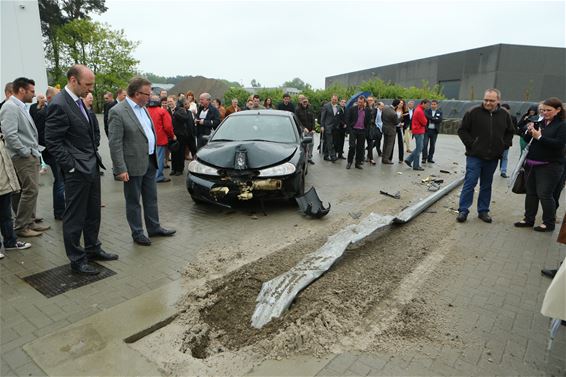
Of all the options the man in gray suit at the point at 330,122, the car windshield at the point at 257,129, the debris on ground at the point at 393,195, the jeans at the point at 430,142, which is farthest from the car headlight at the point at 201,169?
the jeans at the point at 430,142


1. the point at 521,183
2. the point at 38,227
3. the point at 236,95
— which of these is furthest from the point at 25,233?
the point at 236,95

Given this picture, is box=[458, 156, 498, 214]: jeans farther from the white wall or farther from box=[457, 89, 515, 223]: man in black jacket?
the white wall

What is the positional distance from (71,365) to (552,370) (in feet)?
11.5

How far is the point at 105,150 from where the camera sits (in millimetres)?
13688

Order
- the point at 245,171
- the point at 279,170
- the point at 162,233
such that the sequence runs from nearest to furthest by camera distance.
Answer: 1. the point at 162,233
2. the point at 245,171
3. the point at 279,170

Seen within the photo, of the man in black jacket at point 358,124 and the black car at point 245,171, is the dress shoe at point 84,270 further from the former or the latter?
the man in black jacket at point 358,124

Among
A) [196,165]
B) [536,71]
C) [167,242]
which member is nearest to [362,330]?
[167,242]

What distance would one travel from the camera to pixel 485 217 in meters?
6.55

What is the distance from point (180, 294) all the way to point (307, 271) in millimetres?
1311

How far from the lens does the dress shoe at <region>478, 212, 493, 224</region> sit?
6.51 metres

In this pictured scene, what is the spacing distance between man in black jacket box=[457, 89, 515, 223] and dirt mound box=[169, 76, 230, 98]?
24537 millimetres

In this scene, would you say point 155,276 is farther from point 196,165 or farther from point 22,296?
point 196,165

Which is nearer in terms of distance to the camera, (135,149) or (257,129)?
(135,149)

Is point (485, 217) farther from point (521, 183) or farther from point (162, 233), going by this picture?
point (162, 233)
